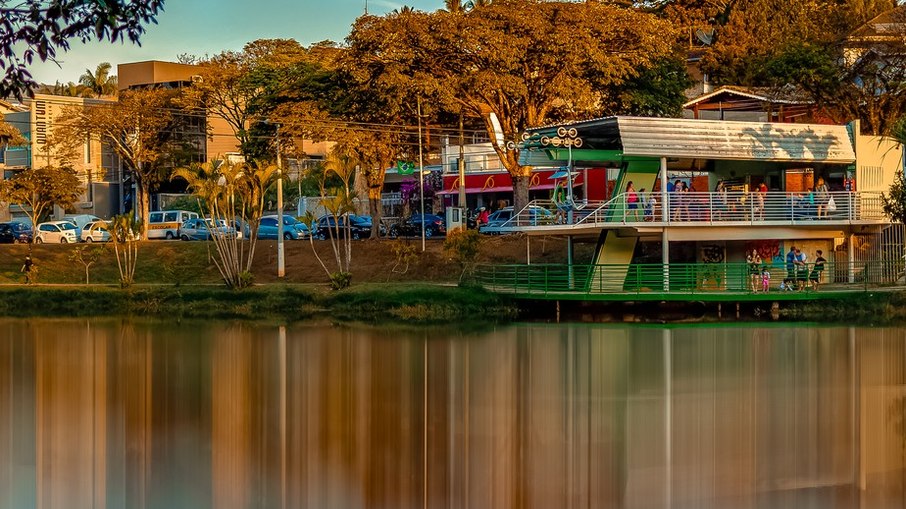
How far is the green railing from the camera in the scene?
141 ft

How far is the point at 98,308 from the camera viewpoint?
164 feet

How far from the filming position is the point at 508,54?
49625 mm

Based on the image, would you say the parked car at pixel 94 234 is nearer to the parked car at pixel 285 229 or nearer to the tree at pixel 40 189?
the tree at pixel 40 189

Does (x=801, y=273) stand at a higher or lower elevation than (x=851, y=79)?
lower

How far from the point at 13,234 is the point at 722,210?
4290cm

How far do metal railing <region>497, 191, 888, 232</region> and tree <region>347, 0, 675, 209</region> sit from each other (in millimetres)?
7543

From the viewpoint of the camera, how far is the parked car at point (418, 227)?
63.8 metres

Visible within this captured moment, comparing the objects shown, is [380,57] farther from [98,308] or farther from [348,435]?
[348,435]

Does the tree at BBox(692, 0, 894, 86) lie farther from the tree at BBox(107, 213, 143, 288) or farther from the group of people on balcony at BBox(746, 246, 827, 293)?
the tree at BBox(107, 213, 143, 288)

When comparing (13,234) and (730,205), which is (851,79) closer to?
(730,205)

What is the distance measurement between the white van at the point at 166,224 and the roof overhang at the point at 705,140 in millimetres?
28508

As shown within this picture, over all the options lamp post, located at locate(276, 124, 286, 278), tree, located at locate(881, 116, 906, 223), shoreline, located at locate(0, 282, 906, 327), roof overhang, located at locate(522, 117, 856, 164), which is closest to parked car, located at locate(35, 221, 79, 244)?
shoreline, located at locate(0, 282, 906, 327)

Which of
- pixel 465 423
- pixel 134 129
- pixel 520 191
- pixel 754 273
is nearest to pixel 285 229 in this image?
pixel 134 129

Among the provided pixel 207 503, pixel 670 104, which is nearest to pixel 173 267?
pixel 670 104
